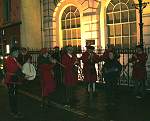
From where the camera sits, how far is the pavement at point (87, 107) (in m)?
11.4

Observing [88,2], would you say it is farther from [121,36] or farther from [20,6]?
[20,6]

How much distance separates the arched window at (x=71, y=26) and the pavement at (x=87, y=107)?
6268 mm

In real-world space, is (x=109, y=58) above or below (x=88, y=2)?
below

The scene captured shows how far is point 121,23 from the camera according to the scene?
65.0ft

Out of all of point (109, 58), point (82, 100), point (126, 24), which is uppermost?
point (126, 24)

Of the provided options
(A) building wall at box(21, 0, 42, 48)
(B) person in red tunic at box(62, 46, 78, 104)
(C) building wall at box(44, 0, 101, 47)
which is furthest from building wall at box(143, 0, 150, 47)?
(A) building wall at box(21, 0, 42, 48)

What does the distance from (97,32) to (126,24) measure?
5.16 ft

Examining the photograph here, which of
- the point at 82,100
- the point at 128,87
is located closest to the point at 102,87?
the point at 128,87

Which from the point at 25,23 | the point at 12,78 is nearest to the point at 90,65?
the point at 12,78

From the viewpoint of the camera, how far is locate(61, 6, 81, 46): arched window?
22094 millimetres

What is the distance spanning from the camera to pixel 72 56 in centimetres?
1395

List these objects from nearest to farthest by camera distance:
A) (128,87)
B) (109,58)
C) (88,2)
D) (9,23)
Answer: (109,58)
(128,87)
(88,2)
(9,23)

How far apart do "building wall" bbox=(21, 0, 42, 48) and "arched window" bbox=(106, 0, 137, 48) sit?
19.1 ft

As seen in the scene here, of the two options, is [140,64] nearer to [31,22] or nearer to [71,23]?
[71,23]
